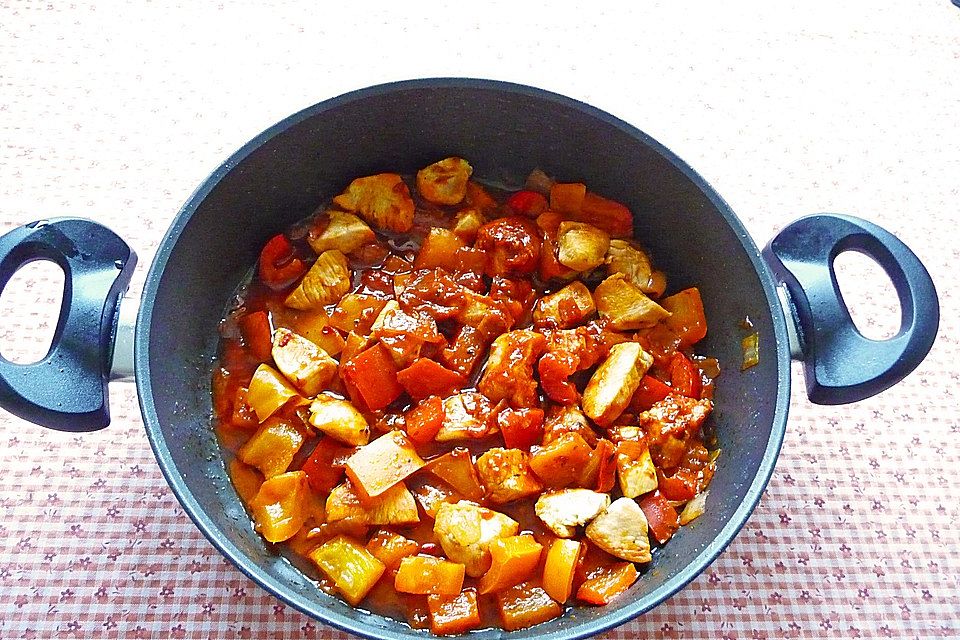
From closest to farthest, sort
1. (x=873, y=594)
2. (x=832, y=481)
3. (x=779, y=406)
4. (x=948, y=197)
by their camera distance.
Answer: (x=779, y=406), (x=873, y=594), (x=832, y=481), (x=948, y=197)

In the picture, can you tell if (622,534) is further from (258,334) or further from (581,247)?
(258,334)

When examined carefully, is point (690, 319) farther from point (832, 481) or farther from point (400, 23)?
point (400, 23)

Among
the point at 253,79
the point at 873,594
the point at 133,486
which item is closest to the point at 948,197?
the point at 873,594

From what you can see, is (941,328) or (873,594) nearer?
(873,594)

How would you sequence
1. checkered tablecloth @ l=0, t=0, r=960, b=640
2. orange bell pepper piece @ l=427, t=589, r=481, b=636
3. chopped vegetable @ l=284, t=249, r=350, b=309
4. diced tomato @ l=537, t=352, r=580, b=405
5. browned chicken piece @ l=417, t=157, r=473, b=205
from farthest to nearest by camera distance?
1. browned chicken piece @ l=417, t=157, r=473, b=205
2. chopped vegetable @ l=284, t=249, r=350, b=309
3. diced tomato @ l=537, t=352, r=580, b=405
4. checkered tablecloth @ l=0, t=0, r=960, b=640
5. orange bell pepper piece @ l=427, t=589, r=481, b=636

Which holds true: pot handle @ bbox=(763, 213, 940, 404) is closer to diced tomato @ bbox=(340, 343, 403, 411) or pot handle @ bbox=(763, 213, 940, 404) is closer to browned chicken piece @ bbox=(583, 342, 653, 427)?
browned chicken piece @ bbox=(583, 342, 653, 427)

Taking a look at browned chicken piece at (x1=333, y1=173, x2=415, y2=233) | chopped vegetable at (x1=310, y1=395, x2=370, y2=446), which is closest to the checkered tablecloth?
chopped vegetable at (x1=310, y1=395, x2=370, y2=446)

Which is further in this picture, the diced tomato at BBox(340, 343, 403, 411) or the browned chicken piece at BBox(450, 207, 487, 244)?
the browned chicken piece at BBox(450, 207, 487, 244)
